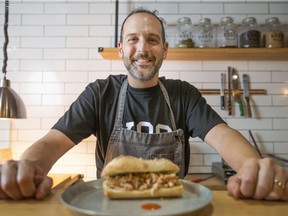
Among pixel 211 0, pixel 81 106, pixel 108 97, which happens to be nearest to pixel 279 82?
pixel 211 0

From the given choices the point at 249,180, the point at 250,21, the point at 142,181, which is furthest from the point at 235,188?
the point at 250,21

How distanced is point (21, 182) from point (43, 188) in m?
0.05

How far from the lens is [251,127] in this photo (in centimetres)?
203

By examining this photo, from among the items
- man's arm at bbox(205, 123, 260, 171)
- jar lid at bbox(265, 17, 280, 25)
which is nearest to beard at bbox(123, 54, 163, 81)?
Result: man's arm at bbox(205, 123, 260, 171)

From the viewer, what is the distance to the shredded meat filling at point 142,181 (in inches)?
24.9

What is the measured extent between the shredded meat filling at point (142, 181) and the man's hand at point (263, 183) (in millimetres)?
153

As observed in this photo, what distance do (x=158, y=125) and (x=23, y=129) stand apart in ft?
4.17

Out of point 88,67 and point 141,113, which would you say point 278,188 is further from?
point 88,67

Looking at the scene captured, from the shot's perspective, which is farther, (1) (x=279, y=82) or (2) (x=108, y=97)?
(1) (x=279, y=82)

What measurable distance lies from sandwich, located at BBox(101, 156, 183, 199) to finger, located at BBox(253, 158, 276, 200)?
0.58 ft

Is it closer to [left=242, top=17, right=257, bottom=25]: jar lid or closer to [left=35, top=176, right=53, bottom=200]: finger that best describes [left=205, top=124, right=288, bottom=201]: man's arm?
[left=35, top=176, right=53, bottom=200]: finger

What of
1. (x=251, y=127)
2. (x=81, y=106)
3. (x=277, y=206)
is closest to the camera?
(x=277, y=206)

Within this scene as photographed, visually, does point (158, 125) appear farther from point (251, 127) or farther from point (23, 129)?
point (23, 129)

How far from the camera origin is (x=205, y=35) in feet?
6.53
